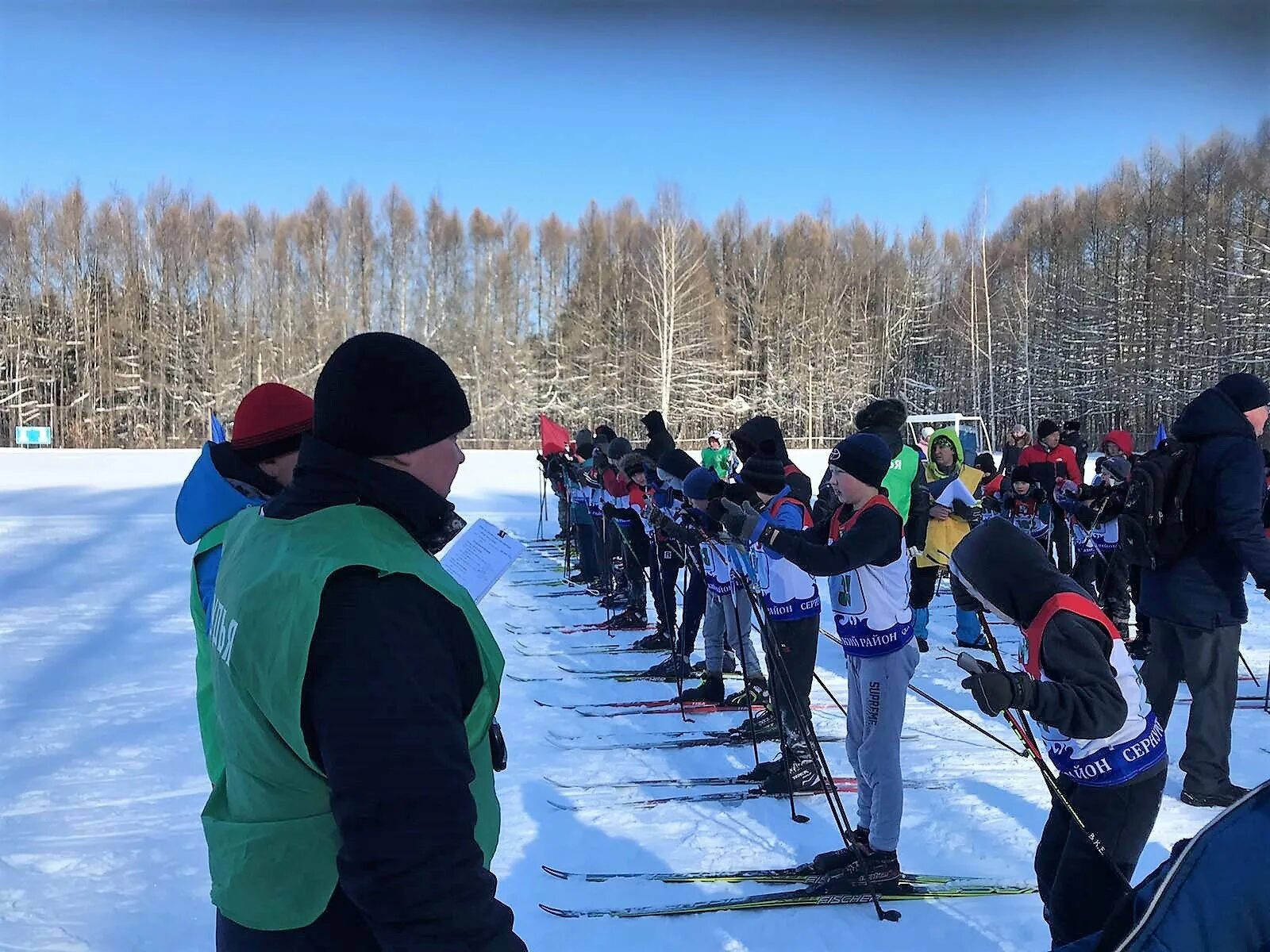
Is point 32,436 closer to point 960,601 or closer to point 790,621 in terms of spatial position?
point 790,621

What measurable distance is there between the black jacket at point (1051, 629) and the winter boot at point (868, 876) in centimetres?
117

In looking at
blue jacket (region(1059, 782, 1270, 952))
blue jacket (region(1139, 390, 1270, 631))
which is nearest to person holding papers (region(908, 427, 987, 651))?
blue jacket (region(1139, 390, 1270, 631))

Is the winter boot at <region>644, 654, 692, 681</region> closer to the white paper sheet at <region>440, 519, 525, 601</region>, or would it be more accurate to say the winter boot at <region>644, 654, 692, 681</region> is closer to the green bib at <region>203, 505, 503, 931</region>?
the white paper sheet at <region>440, 519, 525, 601</region>

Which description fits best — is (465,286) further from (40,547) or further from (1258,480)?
(1258,480)

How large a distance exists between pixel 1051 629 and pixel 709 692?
11.4ft

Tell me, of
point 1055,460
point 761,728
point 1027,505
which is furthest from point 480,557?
point 1055,460

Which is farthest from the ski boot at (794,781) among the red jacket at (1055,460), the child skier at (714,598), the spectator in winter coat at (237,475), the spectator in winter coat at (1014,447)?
the spectator in winter coat at (1014,447)

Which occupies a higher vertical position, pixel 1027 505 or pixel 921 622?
pixel 1027 505

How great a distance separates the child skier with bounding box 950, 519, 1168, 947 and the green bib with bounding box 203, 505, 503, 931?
1.47 metres

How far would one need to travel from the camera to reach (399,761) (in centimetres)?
87

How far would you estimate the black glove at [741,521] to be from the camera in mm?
3447

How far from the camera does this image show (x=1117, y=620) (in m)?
6.63

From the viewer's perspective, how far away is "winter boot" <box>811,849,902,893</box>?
302 cm

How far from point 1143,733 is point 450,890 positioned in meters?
2.02
